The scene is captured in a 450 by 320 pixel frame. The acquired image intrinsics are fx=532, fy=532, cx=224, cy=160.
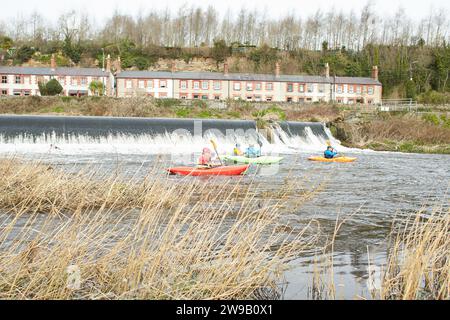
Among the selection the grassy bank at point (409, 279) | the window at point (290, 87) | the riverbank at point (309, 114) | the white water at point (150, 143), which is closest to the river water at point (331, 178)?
the white water at point (150, 143)

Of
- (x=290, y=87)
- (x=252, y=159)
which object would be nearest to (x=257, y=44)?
(x=290, y=87)

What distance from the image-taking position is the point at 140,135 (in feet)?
115

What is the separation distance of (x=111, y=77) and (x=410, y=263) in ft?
224

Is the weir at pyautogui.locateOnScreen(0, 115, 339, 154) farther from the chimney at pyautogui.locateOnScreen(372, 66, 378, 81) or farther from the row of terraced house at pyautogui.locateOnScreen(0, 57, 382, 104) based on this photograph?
the chimney at pyautogui.locateOnScreen(372, 66, 378, 81)

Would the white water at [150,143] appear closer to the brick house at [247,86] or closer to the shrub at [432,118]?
the shrub at [432,118]

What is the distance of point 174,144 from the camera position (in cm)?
3497

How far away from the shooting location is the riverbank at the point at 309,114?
4028cm

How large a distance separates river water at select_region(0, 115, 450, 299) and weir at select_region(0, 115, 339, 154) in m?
0.07

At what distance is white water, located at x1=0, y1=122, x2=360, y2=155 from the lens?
102 ft

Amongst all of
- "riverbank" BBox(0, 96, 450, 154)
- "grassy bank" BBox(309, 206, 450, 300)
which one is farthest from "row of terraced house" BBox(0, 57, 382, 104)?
"grassy bank" BBox(309, 206, 450, 300)

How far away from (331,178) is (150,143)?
1696 cm

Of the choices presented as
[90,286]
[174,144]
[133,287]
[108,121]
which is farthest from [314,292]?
[108,121]

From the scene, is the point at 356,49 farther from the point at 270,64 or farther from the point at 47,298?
the point at 47,298

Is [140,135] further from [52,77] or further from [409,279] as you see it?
[52,77]
